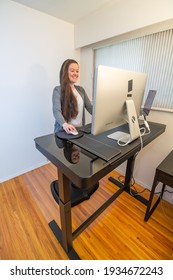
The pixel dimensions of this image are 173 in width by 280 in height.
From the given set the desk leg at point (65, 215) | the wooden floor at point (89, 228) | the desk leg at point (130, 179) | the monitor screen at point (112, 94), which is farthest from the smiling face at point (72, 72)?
the wooden floor at point (89, 228)

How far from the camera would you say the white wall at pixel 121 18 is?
126 cm

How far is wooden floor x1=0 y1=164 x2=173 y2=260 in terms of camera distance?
119cm

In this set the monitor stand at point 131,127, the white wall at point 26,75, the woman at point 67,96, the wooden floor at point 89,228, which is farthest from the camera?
the white wall at point 26,75

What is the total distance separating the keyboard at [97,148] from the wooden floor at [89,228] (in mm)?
923

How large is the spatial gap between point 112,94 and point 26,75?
146cm

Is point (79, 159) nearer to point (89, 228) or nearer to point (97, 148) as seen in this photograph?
point (97, 148)

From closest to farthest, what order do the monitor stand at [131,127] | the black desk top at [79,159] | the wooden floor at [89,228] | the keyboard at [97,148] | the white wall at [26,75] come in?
1. the black desk top at [79,159]
2. the keyboard at [97,148]
3. the monitor stand at [131,127]
4. the wooden floor at [89,228]
5. the white wall at [26,75]

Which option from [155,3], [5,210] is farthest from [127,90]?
[5,210]

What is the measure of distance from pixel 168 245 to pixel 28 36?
8.77 ft

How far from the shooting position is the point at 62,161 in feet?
2.65

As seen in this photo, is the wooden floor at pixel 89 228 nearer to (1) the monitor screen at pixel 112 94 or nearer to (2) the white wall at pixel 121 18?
(1) the monitor screen at pixel 112 94

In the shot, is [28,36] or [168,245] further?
[28,36]

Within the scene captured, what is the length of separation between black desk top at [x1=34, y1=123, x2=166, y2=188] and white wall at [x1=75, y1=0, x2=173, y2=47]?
1.14 meters

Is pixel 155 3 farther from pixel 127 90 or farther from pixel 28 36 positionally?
pixel 28 36
